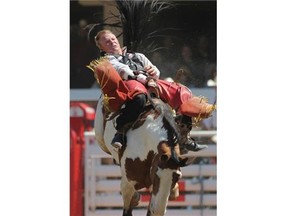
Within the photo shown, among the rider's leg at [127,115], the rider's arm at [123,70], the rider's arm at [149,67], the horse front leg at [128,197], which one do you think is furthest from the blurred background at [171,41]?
the horse front leg at [128,197]

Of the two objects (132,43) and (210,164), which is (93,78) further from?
(210,164)

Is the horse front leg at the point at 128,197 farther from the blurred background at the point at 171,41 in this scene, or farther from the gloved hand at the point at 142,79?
the blurred background at the point at 171,41

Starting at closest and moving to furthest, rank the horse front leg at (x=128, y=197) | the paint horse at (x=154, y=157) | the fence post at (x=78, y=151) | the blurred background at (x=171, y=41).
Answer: the paint horse at (x=154, y=157) → the horse front leg at (x=128, y=197) → the blurred background at (x=171, y=41) → the fence post at (x=78, y=151)

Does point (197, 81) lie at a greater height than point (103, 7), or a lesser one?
lesser

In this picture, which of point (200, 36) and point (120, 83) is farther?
point (200, 36)

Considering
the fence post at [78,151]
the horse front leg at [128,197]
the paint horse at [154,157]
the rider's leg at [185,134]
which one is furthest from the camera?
the fence post at [78,151]

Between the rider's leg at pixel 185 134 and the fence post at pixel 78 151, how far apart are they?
0.57 meters

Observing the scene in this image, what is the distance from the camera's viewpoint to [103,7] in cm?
444

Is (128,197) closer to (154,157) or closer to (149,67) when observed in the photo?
(154,157)

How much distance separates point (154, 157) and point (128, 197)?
0.97 ft

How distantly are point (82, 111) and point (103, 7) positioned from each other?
44 cm

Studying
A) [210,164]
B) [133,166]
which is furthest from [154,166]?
[210,164]

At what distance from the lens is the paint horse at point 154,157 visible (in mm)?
3984

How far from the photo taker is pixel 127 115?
4094 mm
